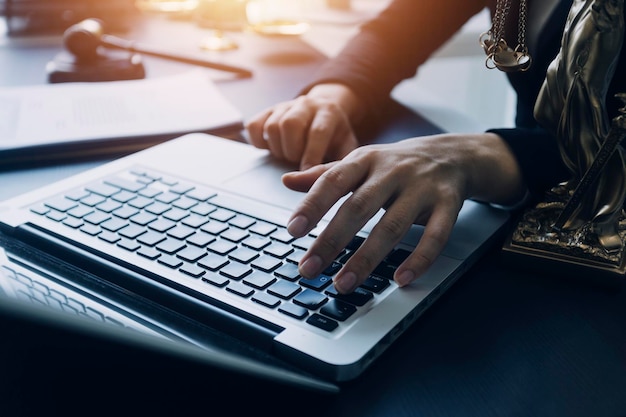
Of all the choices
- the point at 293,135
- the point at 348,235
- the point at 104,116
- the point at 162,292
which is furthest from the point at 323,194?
the point at 104,116

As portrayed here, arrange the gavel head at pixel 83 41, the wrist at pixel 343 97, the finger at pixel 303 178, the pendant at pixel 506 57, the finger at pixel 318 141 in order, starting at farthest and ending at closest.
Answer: the gavel head at pixel 83 41 → the wrist at pixel 343 97 → the finger at pixel 318 141 → the finger at pixel 303 178 → the pendant at pixel 506 57

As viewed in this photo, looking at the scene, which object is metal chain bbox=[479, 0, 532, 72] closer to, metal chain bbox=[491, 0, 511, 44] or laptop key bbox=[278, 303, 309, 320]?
metal chain bbox=[491, 0, 511, 44]

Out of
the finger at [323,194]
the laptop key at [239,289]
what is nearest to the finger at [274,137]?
the finger at [323,194]

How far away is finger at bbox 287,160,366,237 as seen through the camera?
49 centimetres

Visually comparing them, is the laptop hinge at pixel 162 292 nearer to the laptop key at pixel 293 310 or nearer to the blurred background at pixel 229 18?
the laptop key at pixel 293 310

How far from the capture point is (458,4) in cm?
100

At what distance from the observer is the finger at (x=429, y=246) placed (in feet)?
1.47

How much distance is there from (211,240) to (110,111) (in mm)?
474

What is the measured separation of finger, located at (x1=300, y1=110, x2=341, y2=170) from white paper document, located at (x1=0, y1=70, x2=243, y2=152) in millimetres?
160

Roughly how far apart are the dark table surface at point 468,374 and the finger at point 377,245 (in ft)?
0.17

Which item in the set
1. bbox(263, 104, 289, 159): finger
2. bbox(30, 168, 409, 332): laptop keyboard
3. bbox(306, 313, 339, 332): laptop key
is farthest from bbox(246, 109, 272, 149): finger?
bbox(306, 313, 339, 332): laptop key

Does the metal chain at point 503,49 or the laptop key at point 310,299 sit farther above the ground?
the metal chain at point 503,49

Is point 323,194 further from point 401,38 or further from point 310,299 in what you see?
point 401,38

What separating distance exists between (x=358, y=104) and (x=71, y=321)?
0.64 m
